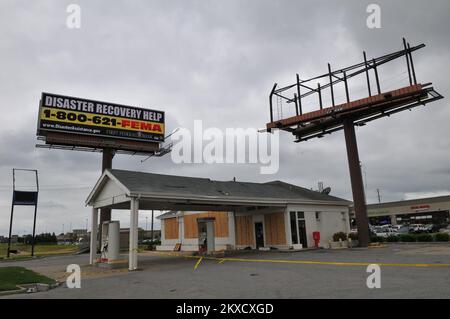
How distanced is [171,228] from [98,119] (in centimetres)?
1335

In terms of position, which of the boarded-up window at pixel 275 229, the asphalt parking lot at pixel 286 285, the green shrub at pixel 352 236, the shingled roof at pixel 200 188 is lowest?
the asphalt parking lot at pixel 286 285

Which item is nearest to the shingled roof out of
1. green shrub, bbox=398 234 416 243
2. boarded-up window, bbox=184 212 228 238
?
boarded-up window, bbox=184 212 228 238

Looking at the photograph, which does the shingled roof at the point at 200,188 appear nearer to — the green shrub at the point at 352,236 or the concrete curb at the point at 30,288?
the green shrub at the point at 352,236

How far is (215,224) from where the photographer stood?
32625 mm

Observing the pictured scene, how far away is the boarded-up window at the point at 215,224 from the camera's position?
3139 centimetres

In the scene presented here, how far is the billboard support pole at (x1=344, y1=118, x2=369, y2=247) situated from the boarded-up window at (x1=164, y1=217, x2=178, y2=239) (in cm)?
1859

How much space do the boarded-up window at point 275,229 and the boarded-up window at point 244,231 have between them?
1.83 meters

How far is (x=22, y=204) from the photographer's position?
1382 inches

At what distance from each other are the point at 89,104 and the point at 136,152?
6928 millimetres

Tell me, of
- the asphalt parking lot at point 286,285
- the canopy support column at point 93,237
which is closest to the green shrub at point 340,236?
the asphalt parking lot at point 286,285

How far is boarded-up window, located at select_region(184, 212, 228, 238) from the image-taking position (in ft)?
103

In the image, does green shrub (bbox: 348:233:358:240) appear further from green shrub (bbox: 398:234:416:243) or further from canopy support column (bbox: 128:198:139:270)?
canopy support column (bbox: 128:198:139:270)
